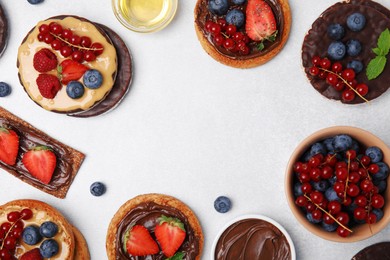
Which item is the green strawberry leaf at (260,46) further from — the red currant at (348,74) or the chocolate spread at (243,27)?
the red currant at (348,74)

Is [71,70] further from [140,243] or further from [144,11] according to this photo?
[140,243]

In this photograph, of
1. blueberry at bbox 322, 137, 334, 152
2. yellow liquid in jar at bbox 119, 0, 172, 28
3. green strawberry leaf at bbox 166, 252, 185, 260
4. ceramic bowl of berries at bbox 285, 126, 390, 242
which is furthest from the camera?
yellow liquid in jar at bbox 119, 0, 172, 28

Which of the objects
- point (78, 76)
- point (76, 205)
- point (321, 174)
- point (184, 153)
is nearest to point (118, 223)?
point (76, 205)

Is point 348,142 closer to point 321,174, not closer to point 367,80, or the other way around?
point 321,174

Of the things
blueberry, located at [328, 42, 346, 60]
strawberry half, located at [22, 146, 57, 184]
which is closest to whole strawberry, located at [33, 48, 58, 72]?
strawberry half, located at [22, 146, 57, 184]

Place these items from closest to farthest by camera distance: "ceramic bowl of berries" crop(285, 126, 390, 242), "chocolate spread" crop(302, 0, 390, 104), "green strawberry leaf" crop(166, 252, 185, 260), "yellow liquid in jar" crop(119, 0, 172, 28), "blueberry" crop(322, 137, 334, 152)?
"ceramic bowl of berries" crop(285, 126, 390, 242) < "blueberry" crop(322, 137, 334, 152) < "chocolate spread" crop(302, 0, 390, 104) < "green strawberry leaf" crop(166, 252, 185, 260) < "yellow liquid in jar" crop(119, 0, 172, 28)

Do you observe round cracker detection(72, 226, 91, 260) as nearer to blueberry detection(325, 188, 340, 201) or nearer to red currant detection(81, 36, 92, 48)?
red currant detection(81, 36, 92, 48)

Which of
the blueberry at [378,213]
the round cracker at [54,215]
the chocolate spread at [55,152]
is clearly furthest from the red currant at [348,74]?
the round cracker at [54,215]
